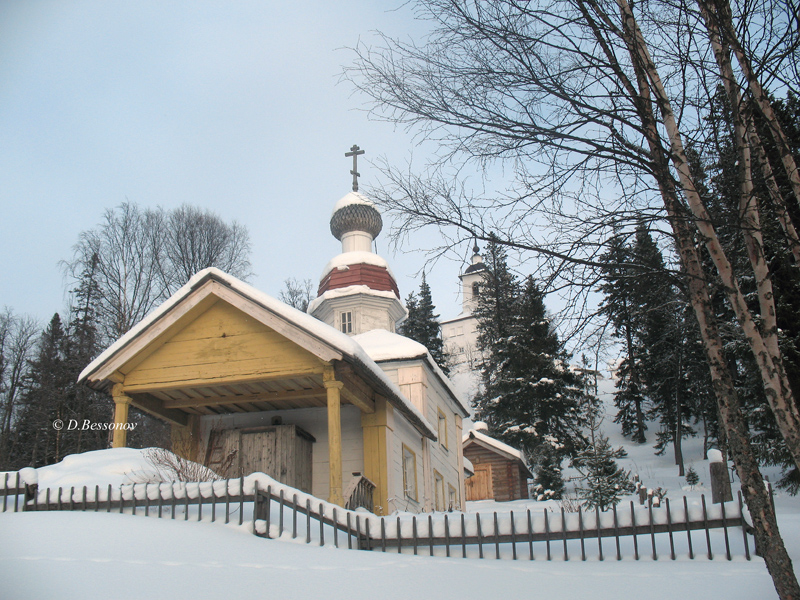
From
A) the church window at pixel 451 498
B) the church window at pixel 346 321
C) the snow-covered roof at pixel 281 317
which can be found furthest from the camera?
the church window at pixel 346 321

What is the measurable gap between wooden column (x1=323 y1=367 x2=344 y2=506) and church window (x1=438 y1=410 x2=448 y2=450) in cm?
819

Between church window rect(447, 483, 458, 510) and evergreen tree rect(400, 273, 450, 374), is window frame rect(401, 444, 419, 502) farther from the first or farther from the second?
evergreen tree rect(400, 273, 450, 374)

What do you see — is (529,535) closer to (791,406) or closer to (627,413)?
(791,406)

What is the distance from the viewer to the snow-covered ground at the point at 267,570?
554 cm

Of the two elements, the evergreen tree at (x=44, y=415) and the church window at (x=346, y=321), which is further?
the evergreen tree at (x=44, y=415)

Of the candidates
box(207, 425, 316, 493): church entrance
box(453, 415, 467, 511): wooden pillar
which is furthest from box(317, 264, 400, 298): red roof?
box(207, 425, 316, 493): church entrance

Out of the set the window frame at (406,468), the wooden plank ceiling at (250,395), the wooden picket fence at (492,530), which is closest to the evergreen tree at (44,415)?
the wooden plank ceiling at (250,395)

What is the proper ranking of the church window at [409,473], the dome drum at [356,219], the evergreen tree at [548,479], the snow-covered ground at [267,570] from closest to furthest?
the snow-covered ground at [267,570], the church window at [409,473], the dome drum at [356,219], the evergreen tree at [548,479]

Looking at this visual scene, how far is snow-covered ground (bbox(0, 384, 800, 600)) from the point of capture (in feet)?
18.2

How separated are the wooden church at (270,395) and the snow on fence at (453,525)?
8.18 ft

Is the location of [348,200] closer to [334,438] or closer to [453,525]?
[334,438]

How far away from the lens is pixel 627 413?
44.2 metres

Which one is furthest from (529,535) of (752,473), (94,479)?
(94,479)

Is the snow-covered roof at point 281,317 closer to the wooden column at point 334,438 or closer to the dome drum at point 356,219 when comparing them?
the wooden column at point 334,438
